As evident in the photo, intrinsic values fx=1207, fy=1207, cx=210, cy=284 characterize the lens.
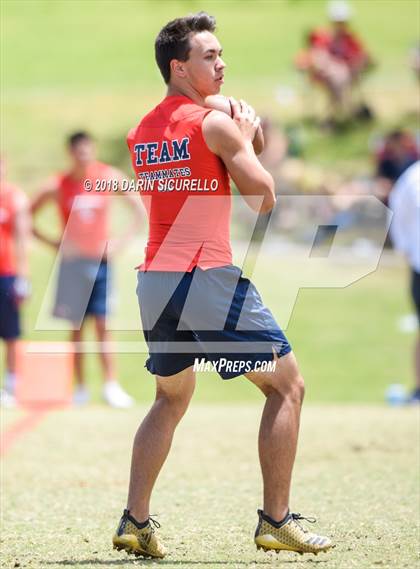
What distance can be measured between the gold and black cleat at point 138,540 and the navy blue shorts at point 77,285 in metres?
6.22

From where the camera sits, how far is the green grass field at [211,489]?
537cm

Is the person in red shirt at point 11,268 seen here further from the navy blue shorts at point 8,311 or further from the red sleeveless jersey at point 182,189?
the red sleeveless jersey at point 182,189

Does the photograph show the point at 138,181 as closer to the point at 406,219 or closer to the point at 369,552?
the point at 369,552

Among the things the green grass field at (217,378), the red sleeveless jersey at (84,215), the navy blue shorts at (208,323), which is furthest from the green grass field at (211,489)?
the red sleeveless jersey at (84,215)

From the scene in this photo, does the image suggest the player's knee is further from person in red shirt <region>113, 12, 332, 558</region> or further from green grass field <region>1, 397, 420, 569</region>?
green grass field <region>1, 397, 420, 569</region>

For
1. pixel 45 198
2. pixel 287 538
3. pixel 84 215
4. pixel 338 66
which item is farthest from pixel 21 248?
pixel 338 66

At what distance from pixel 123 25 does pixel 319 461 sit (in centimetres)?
2529

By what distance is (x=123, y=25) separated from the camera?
31.8 m

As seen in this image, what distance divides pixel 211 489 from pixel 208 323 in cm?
228

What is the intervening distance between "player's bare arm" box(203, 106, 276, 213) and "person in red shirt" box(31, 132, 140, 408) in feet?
20.8

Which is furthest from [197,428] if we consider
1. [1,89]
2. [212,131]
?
[1,89]

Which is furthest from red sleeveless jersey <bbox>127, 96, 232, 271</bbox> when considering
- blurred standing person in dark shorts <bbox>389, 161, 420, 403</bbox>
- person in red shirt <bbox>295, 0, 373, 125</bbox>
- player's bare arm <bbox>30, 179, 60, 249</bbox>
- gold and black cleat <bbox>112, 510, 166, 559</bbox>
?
person in red shirt <bbox>295, 0, 373, 125</bbox>

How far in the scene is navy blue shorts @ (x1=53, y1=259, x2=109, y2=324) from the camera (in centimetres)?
1150

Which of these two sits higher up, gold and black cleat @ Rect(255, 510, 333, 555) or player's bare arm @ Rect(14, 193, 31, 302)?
player's bare arm @ Rect(14, 193, 31, 302)
